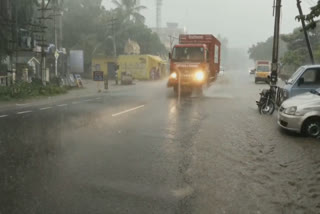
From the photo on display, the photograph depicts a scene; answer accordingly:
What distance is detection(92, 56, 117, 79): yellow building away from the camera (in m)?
54.8

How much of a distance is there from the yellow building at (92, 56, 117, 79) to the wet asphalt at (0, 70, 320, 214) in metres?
44.4

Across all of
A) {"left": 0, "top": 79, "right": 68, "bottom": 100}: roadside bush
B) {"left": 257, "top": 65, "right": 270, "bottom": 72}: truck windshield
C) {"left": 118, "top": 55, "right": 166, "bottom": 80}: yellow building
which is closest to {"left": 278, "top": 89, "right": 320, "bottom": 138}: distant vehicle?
{"left": 0, "top": 79, "right": 68, "bottom": 100}: roadside bush

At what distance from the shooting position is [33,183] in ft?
17.2

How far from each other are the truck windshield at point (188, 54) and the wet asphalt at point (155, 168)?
11516 mm

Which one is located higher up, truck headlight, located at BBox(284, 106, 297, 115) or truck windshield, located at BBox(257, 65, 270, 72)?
truck windshield, located at BBox(257, 65, 270, 72)

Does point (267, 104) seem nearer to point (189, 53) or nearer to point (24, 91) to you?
point (189, 53)

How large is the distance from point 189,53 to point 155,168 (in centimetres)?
1674

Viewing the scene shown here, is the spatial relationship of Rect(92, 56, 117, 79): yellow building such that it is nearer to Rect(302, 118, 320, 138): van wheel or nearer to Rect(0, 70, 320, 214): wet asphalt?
Rect(0, 70, 320, 214): wet asphalt

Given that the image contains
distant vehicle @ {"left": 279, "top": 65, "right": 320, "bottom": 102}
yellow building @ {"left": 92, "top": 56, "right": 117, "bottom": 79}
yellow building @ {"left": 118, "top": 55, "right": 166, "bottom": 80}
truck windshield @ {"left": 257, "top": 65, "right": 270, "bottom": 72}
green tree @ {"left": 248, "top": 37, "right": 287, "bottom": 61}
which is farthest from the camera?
green tree @ {"left": 248, "top": 37, "right": 287, "bottom": 61}

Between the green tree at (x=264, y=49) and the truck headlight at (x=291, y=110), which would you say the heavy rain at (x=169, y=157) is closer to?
the truck headlight at (x=291, y=110)

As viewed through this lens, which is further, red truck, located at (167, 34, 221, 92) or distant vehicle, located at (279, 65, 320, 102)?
red truck, located at (167, 34, 221, 92)

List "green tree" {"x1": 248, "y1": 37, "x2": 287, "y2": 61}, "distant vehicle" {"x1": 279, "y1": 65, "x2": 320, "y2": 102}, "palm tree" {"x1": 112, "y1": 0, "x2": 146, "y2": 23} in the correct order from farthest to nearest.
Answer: "green tree" {"x1": 248, "y1": 37, "x2": 287, "y2": 61} → "palm tree" {"x1": 112, "y1": 0, "x2": 146, "y2": 23} → "distant vehicle" {"x1": 279, "y1": 65, "x2": 320, "y2": 102}

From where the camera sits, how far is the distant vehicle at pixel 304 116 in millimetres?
8750

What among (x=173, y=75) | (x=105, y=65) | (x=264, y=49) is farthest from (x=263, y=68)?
(x=264, y=49)
